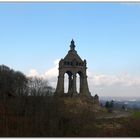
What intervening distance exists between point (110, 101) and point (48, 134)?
2545 cm

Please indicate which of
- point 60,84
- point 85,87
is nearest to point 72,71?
point 60,84

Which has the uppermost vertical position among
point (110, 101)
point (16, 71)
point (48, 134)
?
point (16, 71)

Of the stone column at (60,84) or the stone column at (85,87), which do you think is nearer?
the stone column at (60,84)

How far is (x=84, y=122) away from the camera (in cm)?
3041

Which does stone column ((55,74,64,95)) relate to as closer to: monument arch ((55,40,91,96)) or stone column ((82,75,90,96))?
monument arch ((55,40,91,96))

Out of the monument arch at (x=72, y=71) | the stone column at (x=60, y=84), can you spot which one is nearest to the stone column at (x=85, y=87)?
the monument arch at (x=72, y=71)

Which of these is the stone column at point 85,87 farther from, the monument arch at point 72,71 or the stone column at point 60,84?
the stone column at point 60,84

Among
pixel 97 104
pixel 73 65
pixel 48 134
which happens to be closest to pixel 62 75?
pixel 73 65

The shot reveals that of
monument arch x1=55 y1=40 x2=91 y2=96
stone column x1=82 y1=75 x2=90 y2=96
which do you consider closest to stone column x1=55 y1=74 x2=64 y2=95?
monument arch x1=55 y1=40 x2=91 y2=96

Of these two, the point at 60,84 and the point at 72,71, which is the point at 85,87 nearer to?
the point at 72,71

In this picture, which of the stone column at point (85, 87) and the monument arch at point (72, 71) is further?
the stone column at point (85, 87)

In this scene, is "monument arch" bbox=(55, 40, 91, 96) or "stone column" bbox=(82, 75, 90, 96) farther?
"stone column" bbox=(82, 75, 90, 96)

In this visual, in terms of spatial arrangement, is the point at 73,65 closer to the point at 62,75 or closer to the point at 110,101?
the point at 62,75

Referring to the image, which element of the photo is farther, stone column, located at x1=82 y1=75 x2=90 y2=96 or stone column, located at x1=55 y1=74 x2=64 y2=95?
stone column, located at x1=82 y1=75 x2=90 y2=96
